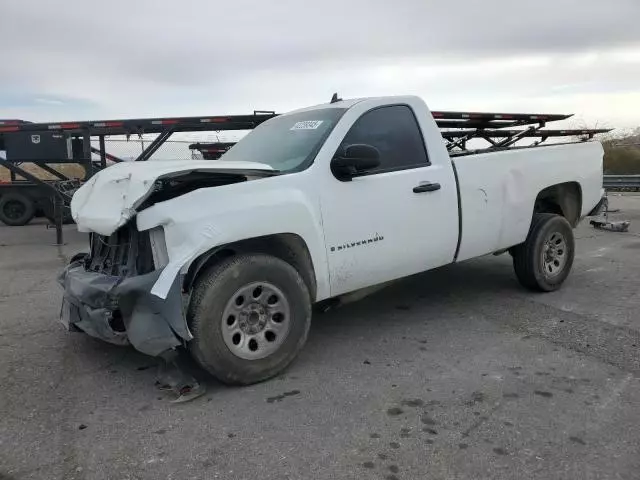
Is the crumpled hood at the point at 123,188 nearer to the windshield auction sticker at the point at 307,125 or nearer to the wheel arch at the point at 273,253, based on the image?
the wheel arch at the point at 273,253

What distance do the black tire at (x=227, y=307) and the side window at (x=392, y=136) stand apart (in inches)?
48.1

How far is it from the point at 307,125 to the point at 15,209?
1252 centimetres

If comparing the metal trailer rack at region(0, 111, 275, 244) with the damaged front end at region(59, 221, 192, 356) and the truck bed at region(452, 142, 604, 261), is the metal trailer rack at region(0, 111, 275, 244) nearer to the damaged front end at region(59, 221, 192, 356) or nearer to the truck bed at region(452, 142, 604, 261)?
the truck bed at region(452, 142, 604, 261)

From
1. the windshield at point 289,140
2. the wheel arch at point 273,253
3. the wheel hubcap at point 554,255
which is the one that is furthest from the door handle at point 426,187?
the wheel hubcap at point 554,255

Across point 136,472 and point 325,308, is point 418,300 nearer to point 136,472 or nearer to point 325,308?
point 325,308

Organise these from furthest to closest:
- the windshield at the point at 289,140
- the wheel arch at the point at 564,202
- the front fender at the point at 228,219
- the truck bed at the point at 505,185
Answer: the wheel arch at the point at 564,202 < the truck bed at the point at 505,185 < the windshield at the point at 289,140 < the front fender at the point at 228,219

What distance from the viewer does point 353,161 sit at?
4059 mm

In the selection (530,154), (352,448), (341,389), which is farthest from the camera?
(530,154)

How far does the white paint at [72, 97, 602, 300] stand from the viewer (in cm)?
352

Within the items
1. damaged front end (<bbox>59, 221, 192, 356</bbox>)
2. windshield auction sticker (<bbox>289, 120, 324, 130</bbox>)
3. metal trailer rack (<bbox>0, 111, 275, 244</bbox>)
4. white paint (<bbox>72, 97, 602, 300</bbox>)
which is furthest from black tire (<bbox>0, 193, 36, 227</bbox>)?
windshield auction sticker (<bbox>289, 120, 324, 130</bbox>)

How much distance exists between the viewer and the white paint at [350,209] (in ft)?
Answer: 11.5

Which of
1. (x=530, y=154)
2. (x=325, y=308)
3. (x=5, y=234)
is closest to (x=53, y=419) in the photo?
(x=325, y=308)

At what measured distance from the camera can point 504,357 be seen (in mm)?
4184

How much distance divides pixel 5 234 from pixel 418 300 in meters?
10.6
